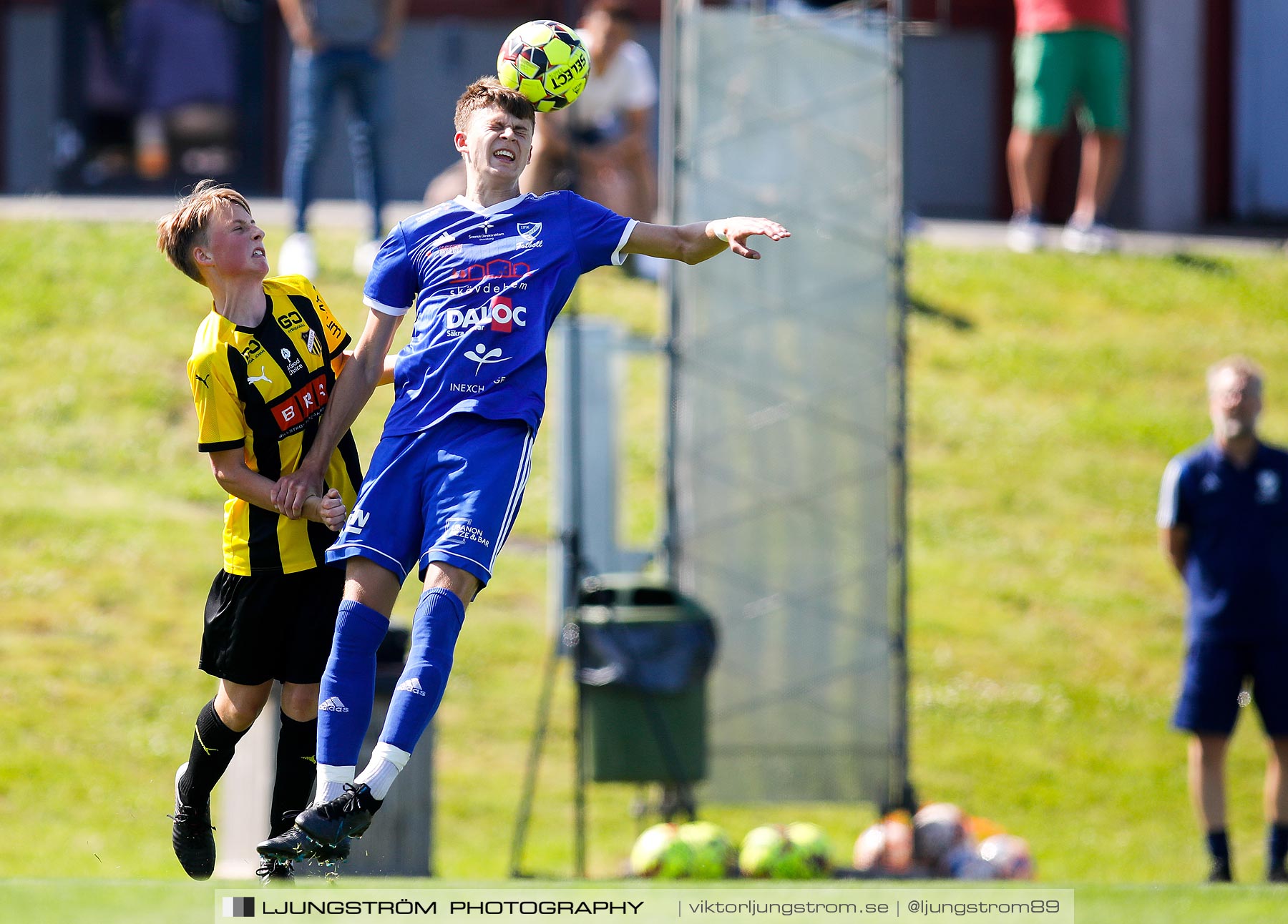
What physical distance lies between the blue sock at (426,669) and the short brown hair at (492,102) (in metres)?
1.18

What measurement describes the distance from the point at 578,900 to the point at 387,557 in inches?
83.2

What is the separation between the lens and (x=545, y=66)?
4.36 metres

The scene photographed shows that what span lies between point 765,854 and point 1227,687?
2166 millimetres

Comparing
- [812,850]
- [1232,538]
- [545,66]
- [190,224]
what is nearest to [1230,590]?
[1232,538]

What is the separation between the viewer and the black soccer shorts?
433cm

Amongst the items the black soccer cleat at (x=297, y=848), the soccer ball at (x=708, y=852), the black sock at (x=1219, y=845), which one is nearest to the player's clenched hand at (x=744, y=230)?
the black soccer cleat at (x=297, y=848)

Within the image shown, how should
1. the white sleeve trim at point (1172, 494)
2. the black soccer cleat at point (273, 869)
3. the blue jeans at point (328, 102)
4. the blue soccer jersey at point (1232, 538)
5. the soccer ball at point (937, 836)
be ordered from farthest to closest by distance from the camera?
the blue jeans at point (328, 102) < the soccer ball at point (937, 836) < the white sleeve trim at point (1172, 494) < the blue soccer jersey at point (1232, 538) < the black soccer cleat at point (273, 869)

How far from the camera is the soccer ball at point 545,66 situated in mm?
4363

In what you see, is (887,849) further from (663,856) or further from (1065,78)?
Answer: (1065,78)

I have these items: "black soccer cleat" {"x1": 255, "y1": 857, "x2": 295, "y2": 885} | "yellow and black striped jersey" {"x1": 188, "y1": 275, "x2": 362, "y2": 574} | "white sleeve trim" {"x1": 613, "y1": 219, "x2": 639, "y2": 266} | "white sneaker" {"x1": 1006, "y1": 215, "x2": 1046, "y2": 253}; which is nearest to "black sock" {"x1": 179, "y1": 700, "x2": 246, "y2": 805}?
"black soccer cleat" {"x1": 255, "y1": 857, "x2": 295, "y2": 885}

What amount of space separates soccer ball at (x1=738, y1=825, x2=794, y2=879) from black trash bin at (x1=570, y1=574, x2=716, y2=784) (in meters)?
0.53

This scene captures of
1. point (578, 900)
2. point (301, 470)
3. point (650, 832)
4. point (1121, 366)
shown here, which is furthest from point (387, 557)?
point (1121, 366)

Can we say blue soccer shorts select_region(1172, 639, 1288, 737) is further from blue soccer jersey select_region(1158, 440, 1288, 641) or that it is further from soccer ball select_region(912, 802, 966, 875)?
soccer ball select_region(912, 802, 966, 875)

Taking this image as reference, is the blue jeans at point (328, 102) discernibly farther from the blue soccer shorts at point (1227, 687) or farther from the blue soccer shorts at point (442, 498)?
the blue soccer shorts at point (1227, 687)
